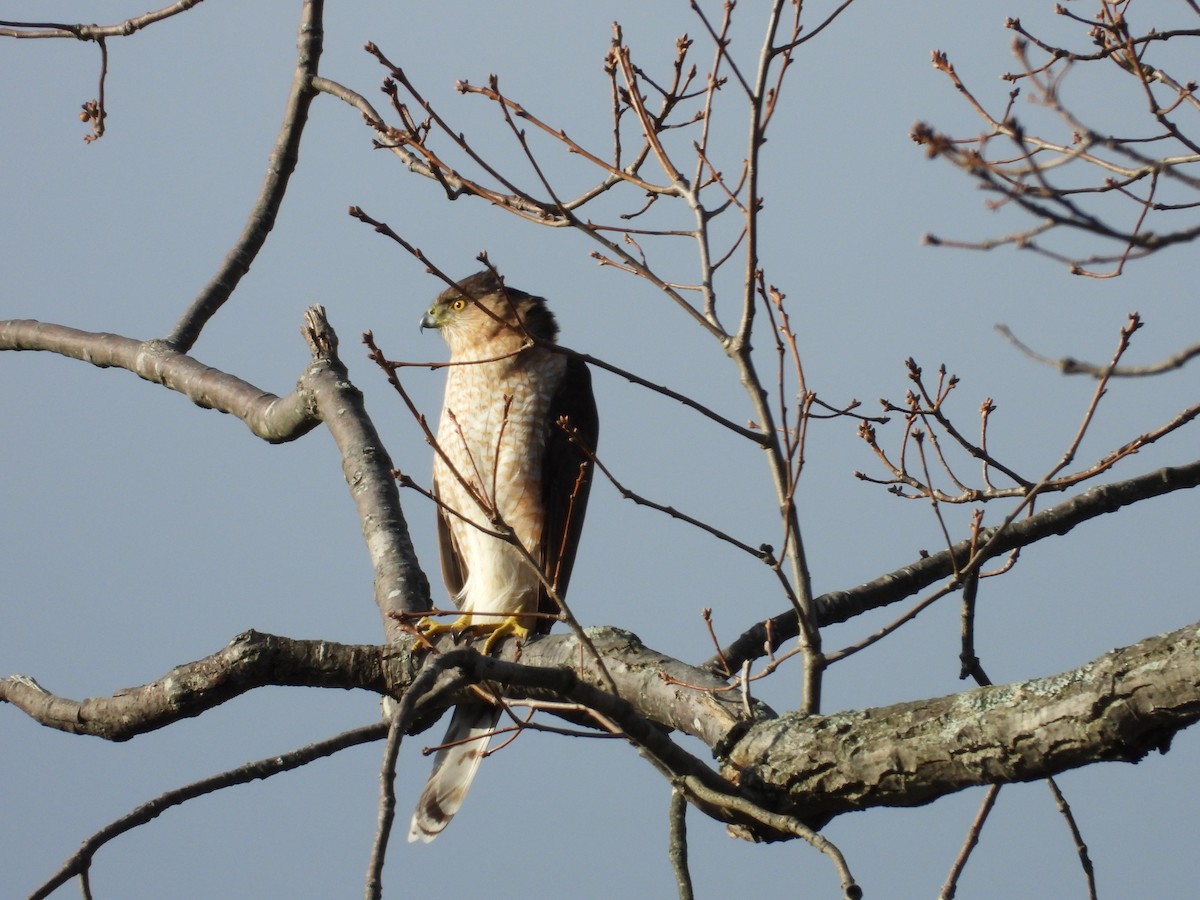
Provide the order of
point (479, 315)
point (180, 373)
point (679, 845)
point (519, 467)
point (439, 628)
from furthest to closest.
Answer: point (479, 315), point (519, 467), point (180, 373), point (439, 628), point (679, 845)

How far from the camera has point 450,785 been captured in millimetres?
4238

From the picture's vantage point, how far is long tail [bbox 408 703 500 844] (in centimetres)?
422

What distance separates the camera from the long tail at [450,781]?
13.9ft

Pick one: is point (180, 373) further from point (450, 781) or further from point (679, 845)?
point (679, 845)

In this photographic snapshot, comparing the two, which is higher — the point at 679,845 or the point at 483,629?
the point at 483,629

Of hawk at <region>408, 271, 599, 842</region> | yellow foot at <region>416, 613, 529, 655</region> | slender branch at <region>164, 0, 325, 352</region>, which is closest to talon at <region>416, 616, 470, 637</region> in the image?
yellow foot at <region>416, 613, 529, 655</region>

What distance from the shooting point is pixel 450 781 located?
424cm

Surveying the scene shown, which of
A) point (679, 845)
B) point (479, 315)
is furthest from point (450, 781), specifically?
point (479, 315)

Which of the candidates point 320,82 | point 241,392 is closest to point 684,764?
point 241,392

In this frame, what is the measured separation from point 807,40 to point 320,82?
2.31m

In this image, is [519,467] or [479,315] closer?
[519,467]

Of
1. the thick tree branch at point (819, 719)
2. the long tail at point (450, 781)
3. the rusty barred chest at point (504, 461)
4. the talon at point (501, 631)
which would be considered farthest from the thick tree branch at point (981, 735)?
the rusty barred chest at point (504, 461)

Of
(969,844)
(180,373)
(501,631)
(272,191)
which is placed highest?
(272,191)

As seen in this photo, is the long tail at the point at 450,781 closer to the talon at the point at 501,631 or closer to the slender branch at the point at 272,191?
the talon at the point at 501,631
